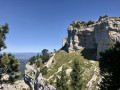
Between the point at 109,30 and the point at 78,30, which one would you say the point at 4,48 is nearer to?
the point at 109,30

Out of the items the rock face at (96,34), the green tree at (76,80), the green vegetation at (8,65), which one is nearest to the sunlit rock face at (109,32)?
the rock face at (96,34)

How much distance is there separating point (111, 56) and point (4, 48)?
1625 cm

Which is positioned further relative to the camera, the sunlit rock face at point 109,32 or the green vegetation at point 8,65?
the sunlit rock face at point 109,32

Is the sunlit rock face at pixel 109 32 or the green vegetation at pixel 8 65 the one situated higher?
the sunlit rock face at pixel 109 32

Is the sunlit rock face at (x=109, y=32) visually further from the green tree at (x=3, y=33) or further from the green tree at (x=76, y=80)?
the green tree at (x=3, y=33)

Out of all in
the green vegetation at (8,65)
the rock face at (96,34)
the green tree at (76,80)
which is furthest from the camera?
the rock face at (96,34)

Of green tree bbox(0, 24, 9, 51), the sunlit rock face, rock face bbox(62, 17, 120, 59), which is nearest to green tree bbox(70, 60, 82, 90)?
green tree bbox(0, 24, 9, 51)

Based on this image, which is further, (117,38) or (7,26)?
(117,38)

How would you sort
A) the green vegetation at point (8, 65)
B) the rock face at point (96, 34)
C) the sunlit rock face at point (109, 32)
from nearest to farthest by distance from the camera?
the green vegetation at point (8, 65) < the sunlit rock face at point (109, 32) < the rock face at point (96, 34)

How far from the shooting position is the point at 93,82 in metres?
38.6

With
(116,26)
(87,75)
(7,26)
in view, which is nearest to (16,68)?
(7,26)

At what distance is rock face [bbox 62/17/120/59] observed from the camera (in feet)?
161

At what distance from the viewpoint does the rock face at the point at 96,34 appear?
48925mm

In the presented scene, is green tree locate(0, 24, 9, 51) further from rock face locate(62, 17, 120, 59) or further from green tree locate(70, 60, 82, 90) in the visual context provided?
rock face locate(62, 17, 120, 59)
